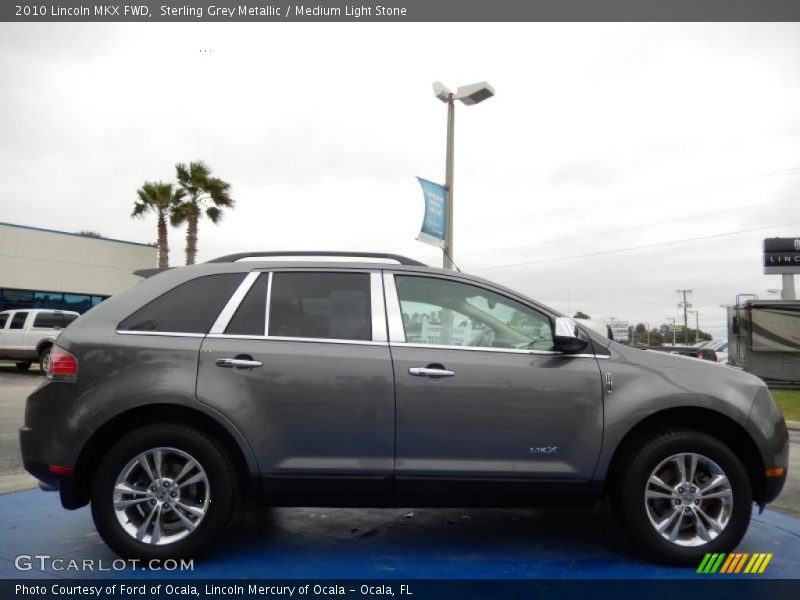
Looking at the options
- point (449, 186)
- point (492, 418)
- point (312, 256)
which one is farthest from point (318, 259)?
point (449, 186)

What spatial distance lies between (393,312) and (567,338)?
3.38ft

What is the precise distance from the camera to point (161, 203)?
2622cm

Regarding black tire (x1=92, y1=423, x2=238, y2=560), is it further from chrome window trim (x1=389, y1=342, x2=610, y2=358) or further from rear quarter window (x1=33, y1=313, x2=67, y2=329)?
rear quarter window (x1=33, y1=313, x2=67, y2=329)

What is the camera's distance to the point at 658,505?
3.68 meters

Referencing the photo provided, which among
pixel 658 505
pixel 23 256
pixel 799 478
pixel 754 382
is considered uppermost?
pixel 23 256

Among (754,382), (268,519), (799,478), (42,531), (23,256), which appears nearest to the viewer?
(754,382)

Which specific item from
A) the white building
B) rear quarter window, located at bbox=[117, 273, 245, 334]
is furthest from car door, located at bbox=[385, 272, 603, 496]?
the white building

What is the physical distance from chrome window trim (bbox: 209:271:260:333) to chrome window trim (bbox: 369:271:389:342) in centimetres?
72

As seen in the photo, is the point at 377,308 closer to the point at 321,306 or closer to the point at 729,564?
the point at 321,306

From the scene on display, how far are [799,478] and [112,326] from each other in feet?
21.2

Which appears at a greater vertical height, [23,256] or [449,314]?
[23,256]

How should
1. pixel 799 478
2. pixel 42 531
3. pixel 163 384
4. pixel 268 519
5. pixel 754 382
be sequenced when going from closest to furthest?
1. pixel 163 384
2. pixel 754 382
3. pixel 42 531
4. pixel 268 519
5. pixel 799 478

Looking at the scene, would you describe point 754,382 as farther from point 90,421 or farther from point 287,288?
point 90,421

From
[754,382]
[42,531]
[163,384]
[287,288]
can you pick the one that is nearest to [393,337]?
[287,288]
